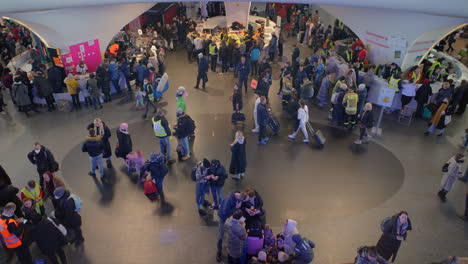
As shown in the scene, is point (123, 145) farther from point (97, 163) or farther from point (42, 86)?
point (42, 86)

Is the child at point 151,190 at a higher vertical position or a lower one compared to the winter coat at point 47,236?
lower

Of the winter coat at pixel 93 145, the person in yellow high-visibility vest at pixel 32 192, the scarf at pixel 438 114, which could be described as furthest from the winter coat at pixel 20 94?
the scarf at pixel 438 114

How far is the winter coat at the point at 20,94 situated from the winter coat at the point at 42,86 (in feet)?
1.24

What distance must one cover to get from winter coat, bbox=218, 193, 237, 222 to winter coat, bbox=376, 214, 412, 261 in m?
2.69

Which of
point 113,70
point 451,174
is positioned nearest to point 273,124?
point 451,174

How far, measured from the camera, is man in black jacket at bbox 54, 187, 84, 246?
6527 millimetres

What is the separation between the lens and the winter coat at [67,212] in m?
6.56

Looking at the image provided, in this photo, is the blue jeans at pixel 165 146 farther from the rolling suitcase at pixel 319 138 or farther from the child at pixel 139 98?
the rolling suitcase at pixel 319 138

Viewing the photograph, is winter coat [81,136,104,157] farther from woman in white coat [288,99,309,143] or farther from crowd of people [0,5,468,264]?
woman in white coat [288,99,309,143]

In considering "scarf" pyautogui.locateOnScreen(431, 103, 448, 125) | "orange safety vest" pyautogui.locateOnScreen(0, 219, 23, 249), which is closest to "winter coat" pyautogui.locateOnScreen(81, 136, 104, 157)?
"orange safety vest" pyautogui.locateOnScreen(0, 219, 23, 249)

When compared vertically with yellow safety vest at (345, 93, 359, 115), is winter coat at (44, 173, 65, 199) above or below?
below

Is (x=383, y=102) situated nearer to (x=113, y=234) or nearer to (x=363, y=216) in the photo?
(x=363, y=216)

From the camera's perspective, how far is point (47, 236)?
604 cm

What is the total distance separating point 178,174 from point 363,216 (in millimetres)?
4483
